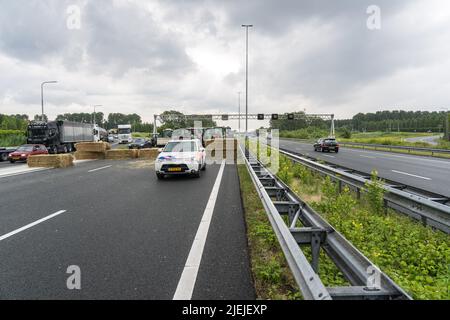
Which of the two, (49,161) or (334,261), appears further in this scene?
(49,161)

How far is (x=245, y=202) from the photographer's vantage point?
24.9 feet

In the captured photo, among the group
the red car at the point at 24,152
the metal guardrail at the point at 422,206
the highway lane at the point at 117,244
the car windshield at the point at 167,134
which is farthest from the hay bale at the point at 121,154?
the metal guardrail at the point at 422,206

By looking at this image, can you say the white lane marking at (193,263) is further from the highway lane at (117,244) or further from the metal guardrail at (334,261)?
the metal guardrail at (334,261)

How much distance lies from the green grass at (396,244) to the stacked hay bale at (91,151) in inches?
816

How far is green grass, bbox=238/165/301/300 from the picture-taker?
3230 mm

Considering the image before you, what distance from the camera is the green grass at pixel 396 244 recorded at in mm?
3546

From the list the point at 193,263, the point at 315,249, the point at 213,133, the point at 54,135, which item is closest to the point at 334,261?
the point at 315,249

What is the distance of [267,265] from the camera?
384 cm

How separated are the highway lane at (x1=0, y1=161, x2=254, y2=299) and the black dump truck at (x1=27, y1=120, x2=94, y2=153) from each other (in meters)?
23.6

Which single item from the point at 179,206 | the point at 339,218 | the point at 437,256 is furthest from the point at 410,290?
the point at 179,206

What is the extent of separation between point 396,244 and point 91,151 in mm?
23527

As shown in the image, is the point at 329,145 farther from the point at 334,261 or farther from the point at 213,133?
the point at 334,261

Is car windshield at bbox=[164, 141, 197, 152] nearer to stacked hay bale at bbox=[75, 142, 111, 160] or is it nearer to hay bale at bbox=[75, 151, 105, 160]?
stacked hay bale at bbox=[75, 142, 111, 160]
